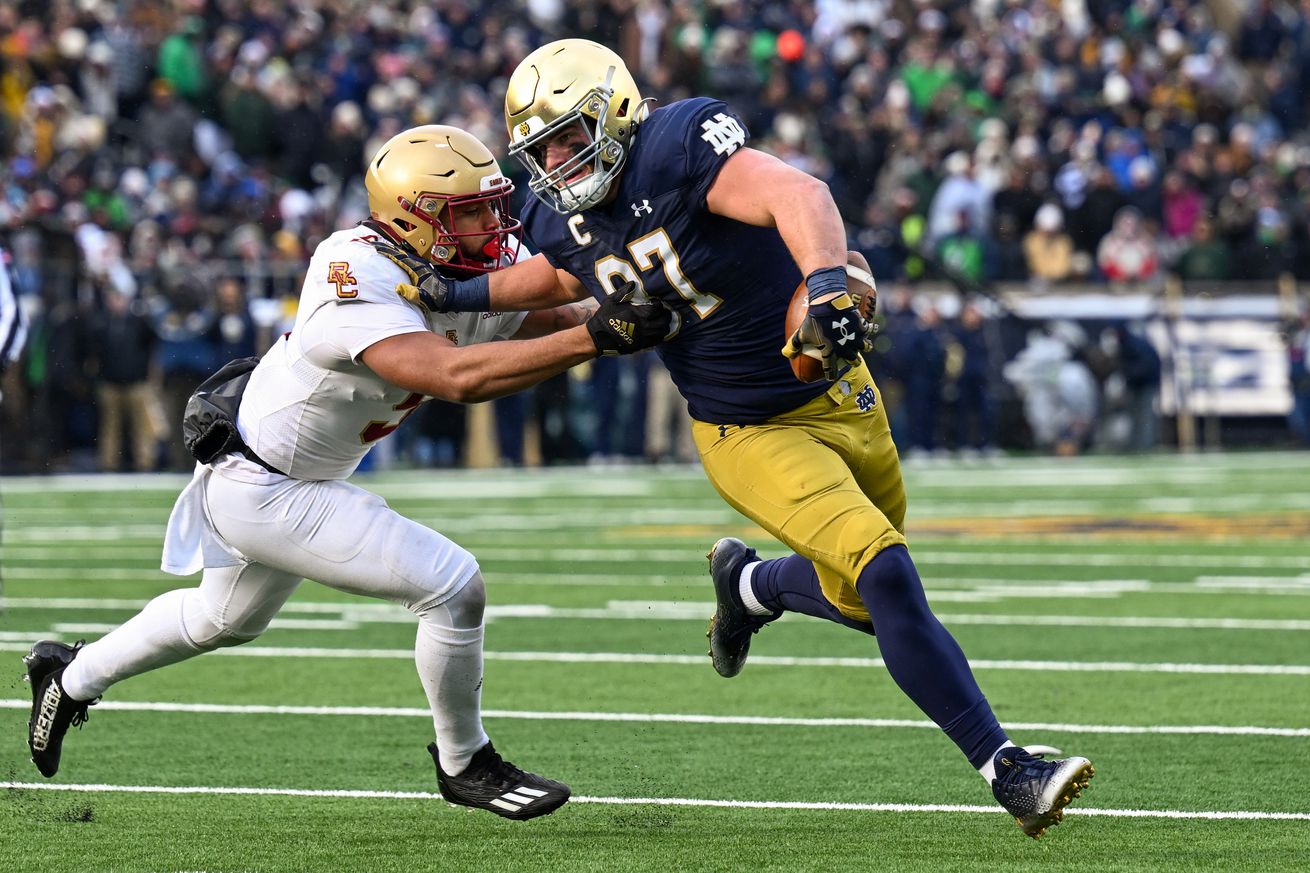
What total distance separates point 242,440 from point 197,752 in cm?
118

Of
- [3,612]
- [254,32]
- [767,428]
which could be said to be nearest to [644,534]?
[3,612]

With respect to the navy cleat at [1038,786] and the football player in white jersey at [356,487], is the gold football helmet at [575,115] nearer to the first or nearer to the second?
the football player in white jersey at [356,487]

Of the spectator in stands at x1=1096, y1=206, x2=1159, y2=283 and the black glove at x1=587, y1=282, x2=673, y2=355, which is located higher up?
the black glove at x1=587, y1=282, x2=673, y2=355

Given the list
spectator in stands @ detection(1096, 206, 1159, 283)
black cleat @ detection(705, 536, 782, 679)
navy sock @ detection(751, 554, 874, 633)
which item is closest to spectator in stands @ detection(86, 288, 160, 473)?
spectator in stands @ detection(1096, 206, 1159, 283)

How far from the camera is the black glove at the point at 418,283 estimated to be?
15.1ft

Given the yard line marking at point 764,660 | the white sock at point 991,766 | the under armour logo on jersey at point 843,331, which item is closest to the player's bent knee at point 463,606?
the under armour logo on jersey at point 843,331

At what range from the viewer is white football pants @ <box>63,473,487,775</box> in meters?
4.57

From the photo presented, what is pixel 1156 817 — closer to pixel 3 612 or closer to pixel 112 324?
pixel 3 612

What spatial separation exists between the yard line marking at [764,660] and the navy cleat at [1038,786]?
2.89 metres

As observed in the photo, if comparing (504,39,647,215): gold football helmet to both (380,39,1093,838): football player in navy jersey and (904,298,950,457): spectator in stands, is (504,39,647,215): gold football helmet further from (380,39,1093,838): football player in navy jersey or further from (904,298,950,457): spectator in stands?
(904,298,950,457): spectator in stands

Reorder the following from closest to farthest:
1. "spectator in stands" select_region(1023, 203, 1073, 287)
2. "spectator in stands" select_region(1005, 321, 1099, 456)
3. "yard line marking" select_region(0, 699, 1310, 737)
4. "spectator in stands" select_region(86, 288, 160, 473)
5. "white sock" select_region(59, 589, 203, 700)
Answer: "white sock" select_region(59, 589, 203, 700), "yard line marking" select_region(0, 699, 1310, 737), "spectator in stands" select_region(86, 288, 160, 473), "spectator in stands" select_region(1005, 321, 1099, 456), "spectator in stands" select_region(1023, 203, 1073, 287)

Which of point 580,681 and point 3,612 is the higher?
point 580,681

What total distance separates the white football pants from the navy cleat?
1.16 metres

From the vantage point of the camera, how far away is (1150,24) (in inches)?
924
